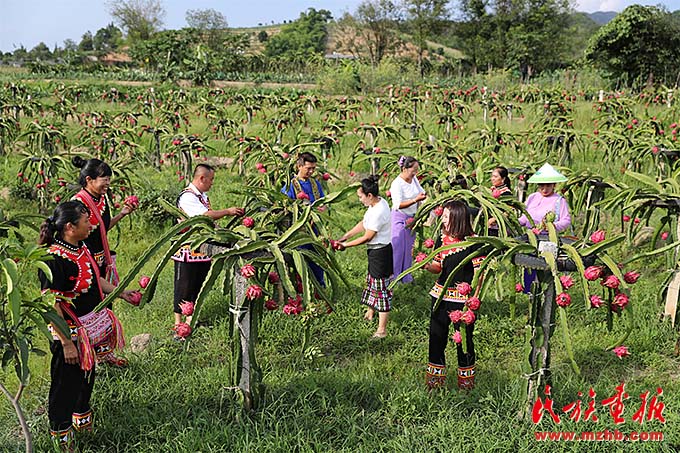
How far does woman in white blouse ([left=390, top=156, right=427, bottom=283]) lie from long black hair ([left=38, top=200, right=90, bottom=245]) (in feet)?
9.04

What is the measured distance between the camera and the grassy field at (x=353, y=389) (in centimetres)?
297

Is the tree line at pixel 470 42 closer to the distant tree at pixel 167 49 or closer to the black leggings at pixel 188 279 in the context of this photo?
the distant tree at pixel 167 49

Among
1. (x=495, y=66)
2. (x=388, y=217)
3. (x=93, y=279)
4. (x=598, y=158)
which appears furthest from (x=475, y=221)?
(x=495, y=66)

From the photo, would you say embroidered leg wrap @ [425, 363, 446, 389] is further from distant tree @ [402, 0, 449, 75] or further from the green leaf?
distant tree @ [402, 0, 449, 75]

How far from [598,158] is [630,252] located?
403 cm

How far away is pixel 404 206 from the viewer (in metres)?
4.89

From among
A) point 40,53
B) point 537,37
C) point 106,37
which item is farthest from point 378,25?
point 106,37

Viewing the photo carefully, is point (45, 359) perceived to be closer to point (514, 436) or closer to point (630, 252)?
point (514, 436)

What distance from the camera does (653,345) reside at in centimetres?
415

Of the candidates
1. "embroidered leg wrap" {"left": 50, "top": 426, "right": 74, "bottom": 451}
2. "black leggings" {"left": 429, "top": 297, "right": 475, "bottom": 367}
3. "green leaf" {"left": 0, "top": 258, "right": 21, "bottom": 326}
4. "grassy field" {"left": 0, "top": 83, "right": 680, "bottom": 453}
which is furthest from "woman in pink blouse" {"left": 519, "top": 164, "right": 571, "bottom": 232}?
"green leaf" {"left": 0, "top": 258, "right": 21, "bottom": 326}

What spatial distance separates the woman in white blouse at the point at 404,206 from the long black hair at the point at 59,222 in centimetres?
276

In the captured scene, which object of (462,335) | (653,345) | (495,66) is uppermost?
(495,66)

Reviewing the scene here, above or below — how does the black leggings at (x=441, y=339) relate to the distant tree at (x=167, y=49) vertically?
below

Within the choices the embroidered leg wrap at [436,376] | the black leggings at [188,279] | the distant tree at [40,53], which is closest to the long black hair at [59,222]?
the black leggings at [188,279]
